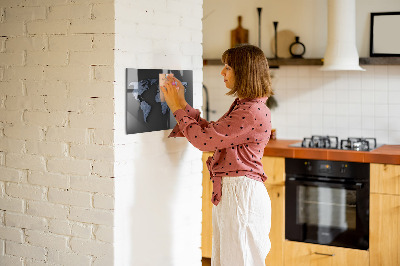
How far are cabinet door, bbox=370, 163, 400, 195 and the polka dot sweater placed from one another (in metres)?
1.42

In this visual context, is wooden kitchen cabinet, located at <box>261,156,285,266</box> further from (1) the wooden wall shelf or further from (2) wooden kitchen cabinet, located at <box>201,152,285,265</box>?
(1) the wooden wall shelf

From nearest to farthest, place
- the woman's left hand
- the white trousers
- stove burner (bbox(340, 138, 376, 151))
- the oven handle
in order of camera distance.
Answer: the white trousers, the woman's left hand, the oven handle, stove burner (bbox(340, 138, 376, 151))

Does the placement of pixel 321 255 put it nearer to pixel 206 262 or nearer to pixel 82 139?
pixel 206 262

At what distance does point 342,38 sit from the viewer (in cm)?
439

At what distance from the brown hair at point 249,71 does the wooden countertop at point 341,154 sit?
1511mm

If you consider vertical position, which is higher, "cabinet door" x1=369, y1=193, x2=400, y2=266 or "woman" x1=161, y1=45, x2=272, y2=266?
"woman" x1=161, y1=45, x2=272, y2=266

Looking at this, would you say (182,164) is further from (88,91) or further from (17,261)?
(17,261)

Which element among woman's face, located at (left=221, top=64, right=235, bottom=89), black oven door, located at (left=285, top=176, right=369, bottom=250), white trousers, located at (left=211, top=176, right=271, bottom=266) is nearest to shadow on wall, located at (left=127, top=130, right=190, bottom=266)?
white trousers, located at (left=211, top=176, right=271, bottom=266)

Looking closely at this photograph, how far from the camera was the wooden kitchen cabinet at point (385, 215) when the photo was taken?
3.90 metres

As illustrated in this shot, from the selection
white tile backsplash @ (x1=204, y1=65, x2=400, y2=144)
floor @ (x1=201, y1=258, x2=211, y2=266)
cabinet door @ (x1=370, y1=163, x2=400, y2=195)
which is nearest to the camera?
cabinet door @ (x1=370, y1=163, x2=400, y2=195)

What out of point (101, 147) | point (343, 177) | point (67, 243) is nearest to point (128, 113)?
point (101, 147)

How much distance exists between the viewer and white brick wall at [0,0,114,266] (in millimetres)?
2631

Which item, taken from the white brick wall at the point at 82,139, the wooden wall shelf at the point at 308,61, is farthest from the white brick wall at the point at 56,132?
the wooden wall shelf at the point at 308,61

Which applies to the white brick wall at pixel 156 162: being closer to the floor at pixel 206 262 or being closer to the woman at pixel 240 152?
the woman at pixel 240 152
